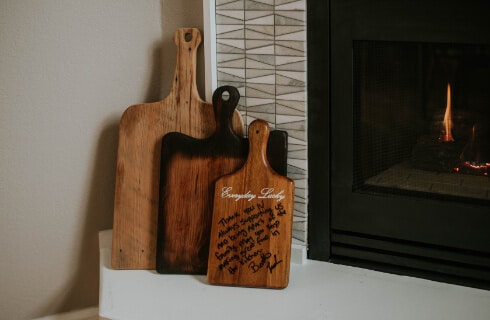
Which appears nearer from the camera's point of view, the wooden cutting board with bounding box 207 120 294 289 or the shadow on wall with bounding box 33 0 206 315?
the wooden cutting board with bounding box 207 120 294 289

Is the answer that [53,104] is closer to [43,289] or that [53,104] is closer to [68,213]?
[68,213]

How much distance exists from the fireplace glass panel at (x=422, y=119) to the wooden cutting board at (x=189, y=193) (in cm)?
29

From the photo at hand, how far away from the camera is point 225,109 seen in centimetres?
158

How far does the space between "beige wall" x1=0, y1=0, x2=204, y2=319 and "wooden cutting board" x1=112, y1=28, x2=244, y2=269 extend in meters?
0.10

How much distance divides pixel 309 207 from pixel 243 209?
0.56 ft

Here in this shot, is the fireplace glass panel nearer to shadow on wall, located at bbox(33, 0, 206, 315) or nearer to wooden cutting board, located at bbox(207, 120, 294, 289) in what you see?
wooden cutting board, located at bbox(207, 120, 294, 289)

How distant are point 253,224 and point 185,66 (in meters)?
0.40

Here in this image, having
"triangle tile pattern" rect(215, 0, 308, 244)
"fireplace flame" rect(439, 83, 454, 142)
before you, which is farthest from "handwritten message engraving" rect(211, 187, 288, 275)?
"fireplace flame" rect(439, 83, 454, 142)

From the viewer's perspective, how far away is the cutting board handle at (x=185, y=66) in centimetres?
164

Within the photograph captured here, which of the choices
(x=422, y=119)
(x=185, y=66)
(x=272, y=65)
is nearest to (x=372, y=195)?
(x=422, y=119)

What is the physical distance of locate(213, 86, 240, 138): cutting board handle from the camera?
157 cm

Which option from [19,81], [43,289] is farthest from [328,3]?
[43,289]

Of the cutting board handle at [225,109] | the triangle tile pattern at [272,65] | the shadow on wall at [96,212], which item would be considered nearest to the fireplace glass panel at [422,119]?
the triangle tile pattern at [272,65]

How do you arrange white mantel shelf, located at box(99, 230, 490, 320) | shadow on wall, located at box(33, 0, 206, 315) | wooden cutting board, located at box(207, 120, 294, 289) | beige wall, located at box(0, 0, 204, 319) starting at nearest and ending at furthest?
white mantel shelf, located at box(99, 230, 490, 320), wooden cutting board, located at box(207, 120, 294, 289), beige wall, located at box(0, 0, 204, 319), shadow on wall, located at box(33, 0, 206, 315)
